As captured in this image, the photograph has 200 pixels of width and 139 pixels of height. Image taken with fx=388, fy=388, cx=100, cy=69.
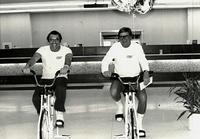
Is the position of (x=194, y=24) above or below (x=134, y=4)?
below

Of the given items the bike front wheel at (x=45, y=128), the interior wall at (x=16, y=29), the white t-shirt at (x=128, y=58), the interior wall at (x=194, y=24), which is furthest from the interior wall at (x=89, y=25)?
the bike front wheel at (x=45, y=128)

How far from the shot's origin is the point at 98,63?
10.1 m

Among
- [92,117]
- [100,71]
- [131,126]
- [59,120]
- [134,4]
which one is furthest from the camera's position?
[100,71]

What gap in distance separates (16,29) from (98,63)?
449cm

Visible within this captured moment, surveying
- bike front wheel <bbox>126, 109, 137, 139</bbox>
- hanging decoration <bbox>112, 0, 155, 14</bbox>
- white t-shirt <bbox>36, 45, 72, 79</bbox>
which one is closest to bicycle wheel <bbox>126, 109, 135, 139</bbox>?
bike front wheel <bbox>126, 109, 137, 139</bbox>

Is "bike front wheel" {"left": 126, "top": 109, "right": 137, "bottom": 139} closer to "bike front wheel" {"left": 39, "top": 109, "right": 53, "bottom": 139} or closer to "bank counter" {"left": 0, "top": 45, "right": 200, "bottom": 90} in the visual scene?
"bike front wheel" {"left": 39, "top": 109, "right": 53, "bottom": 139}

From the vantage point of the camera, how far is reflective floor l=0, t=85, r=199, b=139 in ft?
16.9

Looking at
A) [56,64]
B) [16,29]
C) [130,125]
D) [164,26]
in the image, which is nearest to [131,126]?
[130,125]

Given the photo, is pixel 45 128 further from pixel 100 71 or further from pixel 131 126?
pixel 100 71

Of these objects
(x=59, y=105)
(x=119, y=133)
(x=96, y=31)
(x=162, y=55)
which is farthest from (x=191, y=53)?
(x=59, y=105)

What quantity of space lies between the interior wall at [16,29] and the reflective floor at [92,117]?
4895mm

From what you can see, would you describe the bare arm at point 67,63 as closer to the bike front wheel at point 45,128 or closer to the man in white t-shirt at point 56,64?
the man in white t-shirt at point 56,64

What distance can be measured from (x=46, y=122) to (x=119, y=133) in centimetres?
125

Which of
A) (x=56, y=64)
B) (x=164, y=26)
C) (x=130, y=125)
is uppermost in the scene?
(x=164, y=26)
